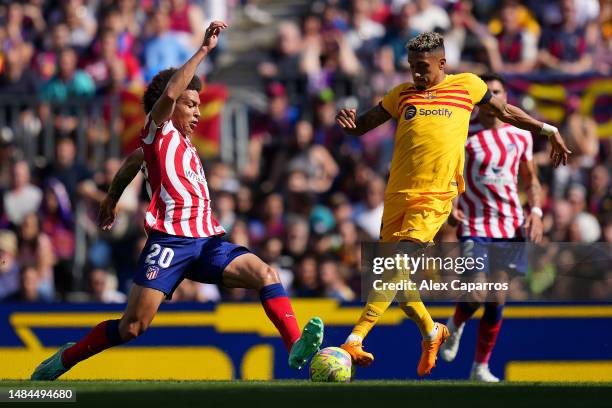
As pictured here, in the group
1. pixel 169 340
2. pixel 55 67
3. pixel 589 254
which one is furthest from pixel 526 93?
pixel 55 67

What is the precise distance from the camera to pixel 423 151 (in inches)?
386

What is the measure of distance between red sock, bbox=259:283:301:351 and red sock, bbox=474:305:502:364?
2.34 metres

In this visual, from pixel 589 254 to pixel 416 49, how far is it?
4019 millimetres

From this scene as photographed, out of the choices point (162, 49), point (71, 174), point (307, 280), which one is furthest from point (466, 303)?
point (162, 49)

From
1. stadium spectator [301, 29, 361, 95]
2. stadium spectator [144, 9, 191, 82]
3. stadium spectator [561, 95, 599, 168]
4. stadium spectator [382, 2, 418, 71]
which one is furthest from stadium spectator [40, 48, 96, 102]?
stadium spectator [561, 95, 599, 168]

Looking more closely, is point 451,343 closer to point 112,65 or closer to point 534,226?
point 534,226

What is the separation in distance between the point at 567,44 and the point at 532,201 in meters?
5.28

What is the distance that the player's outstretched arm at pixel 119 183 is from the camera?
396 inches

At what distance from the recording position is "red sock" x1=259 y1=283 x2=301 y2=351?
9.68 meters

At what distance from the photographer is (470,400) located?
822 centimetres

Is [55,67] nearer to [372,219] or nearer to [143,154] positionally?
[372,219]

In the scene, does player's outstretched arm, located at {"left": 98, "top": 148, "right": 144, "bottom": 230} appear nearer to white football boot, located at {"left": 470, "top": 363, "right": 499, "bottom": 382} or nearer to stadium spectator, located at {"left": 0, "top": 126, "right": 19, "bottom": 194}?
white football boot, located at {"left": 470, "top": 363, "right": 499, "bottom": 382}

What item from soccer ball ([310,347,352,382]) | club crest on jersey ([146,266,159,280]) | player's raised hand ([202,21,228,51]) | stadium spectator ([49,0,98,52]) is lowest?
soccer ball ([310,347,352,382])

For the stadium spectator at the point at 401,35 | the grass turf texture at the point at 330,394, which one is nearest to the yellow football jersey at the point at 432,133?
the grass turf texture at the point at 330,394
